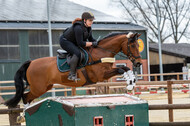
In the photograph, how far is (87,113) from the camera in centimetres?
440

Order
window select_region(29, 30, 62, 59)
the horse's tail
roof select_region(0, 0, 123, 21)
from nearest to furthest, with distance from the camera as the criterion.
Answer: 1. the horse's tail
2. window select_region(29, 30, 62, 59)
3. roof select_region(0, 0, 123, 21)

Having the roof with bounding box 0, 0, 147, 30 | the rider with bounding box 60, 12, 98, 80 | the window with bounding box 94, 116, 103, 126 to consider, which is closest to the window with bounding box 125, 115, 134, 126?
the window with bounding box 94, 116, 103, 126

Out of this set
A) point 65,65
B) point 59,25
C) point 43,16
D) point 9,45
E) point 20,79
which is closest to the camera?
point 65,65

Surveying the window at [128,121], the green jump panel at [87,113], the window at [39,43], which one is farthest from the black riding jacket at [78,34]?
the window at [39,43]

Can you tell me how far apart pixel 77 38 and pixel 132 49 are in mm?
989

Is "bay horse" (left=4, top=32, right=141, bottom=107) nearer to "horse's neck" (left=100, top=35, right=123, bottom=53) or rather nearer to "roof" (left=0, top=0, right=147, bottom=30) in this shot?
"horse's neck" (left=100, top=35, right=123, bottom=53)

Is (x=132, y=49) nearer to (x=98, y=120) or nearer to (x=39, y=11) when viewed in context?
(x=98, y=120)

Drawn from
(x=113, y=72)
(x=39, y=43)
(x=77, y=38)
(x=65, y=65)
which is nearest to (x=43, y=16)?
(x=39, y=43)

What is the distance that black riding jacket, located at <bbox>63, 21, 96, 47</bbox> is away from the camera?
5988 mm

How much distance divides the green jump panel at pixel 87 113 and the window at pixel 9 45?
1526 centimetres

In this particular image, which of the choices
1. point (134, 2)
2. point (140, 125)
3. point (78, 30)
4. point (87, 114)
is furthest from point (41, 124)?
point (134, 2)

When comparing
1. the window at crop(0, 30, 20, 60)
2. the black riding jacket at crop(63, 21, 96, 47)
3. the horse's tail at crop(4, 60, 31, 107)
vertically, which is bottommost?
the horse's tail at crop(4, 60, 31, 107)

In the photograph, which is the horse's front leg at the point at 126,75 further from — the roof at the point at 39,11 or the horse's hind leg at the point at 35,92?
the roof at the point at 39,11

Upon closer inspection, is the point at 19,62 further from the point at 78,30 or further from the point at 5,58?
the point at 78,30
